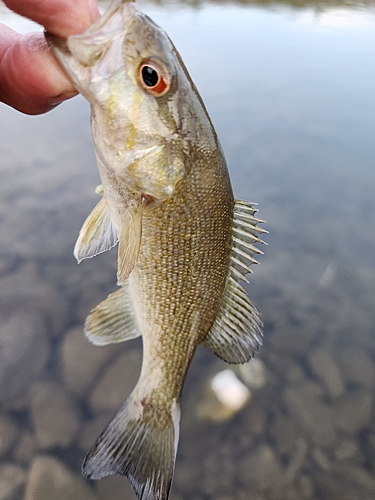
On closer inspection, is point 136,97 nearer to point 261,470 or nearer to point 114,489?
point 114,489

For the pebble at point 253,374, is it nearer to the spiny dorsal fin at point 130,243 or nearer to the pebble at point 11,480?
the pebble at point 11,480

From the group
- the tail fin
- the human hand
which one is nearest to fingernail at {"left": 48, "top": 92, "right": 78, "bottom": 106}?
the human hand

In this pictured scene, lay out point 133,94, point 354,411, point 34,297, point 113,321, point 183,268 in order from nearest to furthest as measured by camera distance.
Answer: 1. point 133,94
2. point 183,268
3. point 113,321
4. point 354,411
5. point 34,297

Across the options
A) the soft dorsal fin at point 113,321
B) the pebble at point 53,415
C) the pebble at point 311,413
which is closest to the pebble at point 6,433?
the pebble at point 53,415

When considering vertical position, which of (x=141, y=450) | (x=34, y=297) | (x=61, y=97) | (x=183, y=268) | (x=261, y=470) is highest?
(x=61, y=97)

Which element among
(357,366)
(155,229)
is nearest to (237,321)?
(155,229)

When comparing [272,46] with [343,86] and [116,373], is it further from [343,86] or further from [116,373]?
[116,373]
